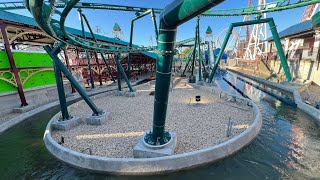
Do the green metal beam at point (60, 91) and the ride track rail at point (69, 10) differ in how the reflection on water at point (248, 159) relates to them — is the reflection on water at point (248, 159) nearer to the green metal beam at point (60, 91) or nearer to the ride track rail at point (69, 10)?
the green metal beam at point (60, 91)

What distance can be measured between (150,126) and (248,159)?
223 inches

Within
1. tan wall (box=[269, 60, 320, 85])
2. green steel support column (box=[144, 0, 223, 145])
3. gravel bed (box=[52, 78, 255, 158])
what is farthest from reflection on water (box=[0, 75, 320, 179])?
tan wall (box=[269, 60, 320, 85])

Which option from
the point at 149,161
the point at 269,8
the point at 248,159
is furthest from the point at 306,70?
the point at 149,161

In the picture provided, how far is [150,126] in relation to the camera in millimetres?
10539

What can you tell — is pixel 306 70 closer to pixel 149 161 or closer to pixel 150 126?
pixel 150 126

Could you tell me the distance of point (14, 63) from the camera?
1464cm

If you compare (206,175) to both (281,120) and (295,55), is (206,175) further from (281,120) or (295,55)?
(295,55)

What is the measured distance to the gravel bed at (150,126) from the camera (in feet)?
27.4

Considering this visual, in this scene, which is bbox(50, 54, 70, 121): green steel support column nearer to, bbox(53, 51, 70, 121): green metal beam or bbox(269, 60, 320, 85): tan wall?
bbox(53, 51, 70, 121): green metal beam

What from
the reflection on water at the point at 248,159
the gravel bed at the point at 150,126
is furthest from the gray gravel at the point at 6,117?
the gravel bed at the point at 150,126

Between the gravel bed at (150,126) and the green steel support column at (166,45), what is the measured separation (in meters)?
1.65

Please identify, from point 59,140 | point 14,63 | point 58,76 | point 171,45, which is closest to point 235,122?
point 171,45

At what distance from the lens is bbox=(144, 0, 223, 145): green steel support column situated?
4164 millimetres

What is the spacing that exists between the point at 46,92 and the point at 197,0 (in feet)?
64.8
